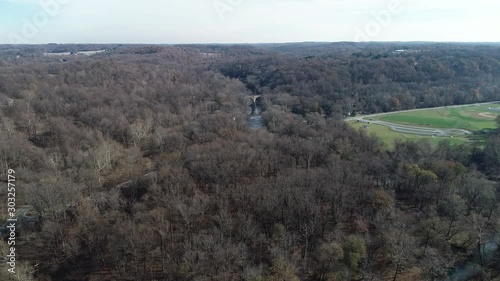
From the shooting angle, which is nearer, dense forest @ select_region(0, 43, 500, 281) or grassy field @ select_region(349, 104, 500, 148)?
dense forest @ select_region(0, 43, 500, 281)

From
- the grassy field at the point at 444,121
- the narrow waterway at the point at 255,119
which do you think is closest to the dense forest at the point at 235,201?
the narrow waterway at the point at 255,119

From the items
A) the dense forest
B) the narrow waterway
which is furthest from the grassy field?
the narrow waterway

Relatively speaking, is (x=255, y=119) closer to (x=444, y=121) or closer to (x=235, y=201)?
(x=444, y=121)

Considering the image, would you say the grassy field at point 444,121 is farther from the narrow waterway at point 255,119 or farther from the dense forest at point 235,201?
the narrow waterway at point 255,119

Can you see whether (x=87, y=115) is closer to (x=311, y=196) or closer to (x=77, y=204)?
(x=77, y=204)

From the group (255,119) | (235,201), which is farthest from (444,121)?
(235,201)

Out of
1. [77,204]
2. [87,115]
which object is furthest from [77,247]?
[87,115]

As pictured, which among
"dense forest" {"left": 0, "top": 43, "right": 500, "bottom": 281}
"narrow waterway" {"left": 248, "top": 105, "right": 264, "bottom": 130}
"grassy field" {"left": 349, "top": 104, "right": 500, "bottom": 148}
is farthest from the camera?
"narrow waterway" {"left": 248, "top": 105, "right": 264, "bottom": 130}

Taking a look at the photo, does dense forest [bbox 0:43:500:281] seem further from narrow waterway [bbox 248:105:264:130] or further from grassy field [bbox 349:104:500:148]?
grassy field [bbox 349:104:500:148]
